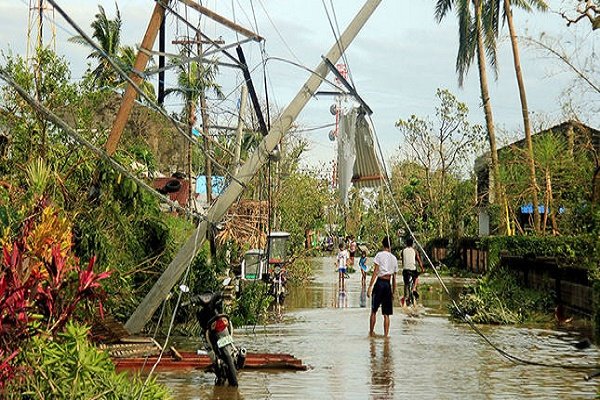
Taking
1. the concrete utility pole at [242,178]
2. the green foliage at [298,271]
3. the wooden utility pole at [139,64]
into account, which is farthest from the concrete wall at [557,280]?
the wooden utility pole at [139,64]

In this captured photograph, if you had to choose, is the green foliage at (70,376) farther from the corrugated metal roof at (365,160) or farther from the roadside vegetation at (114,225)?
the corrugated metal roof at (365,160)

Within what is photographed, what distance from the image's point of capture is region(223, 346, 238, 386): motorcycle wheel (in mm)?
12719

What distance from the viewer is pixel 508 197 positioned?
41.9 metres

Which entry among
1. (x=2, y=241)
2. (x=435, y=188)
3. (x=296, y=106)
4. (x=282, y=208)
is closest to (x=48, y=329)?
(x=2, y=241)

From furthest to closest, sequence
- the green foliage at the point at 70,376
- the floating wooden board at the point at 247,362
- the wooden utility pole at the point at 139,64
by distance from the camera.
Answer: the wooden utility pole at the point at 139,64 → the floating wooden board at the point at 247,362 → the green foliage at the point at 70,376

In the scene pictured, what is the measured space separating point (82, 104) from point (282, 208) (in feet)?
92.0

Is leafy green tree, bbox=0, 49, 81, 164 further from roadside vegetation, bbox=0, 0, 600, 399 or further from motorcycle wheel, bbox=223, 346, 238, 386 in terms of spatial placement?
motorcycle wheel, bbox=223, 346, 238, 386

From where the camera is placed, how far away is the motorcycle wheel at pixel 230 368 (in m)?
12.7

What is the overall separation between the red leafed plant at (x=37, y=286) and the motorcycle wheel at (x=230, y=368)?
2.90 meters

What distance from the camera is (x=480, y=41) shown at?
43875mm

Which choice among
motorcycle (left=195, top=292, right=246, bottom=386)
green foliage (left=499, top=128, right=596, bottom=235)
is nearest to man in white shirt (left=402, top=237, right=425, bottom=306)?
green foliage (left=499, top=128, right=596, bottom=235)

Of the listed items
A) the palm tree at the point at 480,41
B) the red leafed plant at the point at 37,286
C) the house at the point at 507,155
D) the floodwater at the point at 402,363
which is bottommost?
the floodwater at the point at 402,363

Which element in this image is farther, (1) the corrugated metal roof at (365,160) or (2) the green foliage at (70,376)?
(1) the corrugated metal roof at (365,160)

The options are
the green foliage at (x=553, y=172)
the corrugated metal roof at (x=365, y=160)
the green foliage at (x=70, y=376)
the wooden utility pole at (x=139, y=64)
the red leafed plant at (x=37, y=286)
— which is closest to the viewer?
the green foliage at (x=70, y=376)
